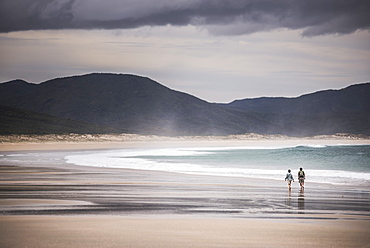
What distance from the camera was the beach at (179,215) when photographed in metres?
10.1

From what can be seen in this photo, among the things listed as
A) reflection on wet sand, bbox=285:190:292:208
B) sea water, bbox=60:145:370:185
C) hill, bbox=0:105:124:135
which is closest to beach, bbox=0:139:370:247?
reflection on wet sand, bbox=285:190:292:208

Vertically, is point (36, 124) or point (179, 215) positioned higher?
point (36, 124)

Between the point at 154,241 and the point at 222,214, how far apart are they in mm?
3768

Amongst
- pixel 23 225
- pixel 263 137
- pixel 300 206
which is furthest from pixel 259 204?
pixel 263 137

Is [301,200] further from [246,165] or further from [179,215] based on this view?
[246,165]

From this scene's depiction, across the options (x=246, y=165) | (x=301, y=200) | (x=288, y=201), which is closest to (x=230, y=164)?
(x=246, y=165)

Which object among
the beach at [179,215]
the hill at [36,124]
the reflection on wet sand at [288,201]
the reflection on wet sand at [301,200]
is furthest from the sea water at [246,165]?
the hill at [36,124]

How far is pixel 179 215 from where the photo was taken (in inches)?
510

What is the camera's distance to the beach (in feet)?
33.0

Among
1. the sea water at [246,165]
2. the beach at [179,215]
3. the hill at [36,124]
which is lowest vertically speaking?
the beach at [179,215]

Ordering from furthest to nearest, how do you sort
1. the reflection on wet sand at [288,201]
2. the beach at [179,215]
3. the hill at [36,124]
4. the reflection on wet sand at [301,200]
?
1. the hill at [36,124]
2. the reflection on wet sand at [288,201]
3. the reflection on wet sand at [301,200]
4. the beach at [179,215]

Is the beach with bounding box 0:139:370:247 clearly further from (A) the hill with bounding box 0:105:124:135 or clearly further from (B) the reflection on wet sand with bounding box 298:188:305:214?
(A) the hill with bounding box 0:105:124:135

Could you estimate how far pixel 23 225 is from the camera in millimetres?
11070

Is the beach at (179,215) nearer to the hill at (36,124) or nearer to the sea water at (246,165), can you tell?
the sea water at (246,165)
